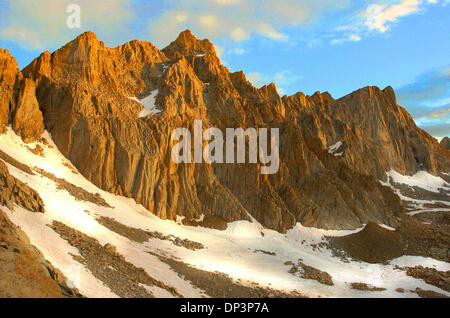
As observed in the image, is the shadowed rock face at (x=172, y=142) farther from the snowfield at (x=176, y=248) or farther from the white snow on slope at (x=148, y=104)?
the snowfield at (x=176, y=248)

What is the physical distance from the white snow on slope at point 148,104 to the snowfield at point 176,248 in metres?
Result: 13.5

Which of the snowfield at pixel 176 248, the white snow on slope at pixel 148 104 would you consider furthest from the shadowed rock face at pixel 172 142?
the snowfield at pixel 176 248

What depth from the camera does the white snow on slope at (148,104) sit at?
49484mm

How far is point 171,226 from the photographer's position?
38.9 m

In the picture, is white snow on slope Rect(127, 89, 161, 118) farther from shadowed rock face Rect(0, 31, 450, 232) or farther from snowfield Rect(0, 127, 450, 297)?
snowfield Rect(0, 127, 450, 297)

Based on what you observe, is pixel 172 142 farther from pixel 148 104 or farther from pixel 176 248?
pixel 176 248

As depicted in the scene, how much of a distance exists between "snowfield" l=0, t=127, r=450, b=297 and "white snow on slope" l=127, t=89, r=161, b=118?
13.5 metres

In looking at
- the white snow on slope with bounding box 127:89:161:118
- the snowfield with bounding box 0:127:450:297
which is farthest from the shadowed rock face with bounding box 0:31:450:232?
the snowfield with bounding box 0:127:450:297

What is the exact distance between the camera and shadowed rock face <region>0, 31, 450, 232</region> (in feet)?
134

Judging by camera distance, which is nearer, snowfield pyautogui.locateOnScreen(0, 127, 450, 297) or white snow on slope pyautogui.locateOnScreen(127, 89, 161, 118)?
snowfield pyautogui.locateOnScreen(0, 127, 450, 297)
